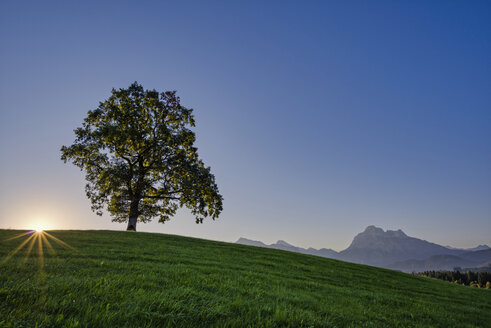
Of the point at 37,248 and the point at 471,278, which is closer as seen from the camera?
the point at 37,248

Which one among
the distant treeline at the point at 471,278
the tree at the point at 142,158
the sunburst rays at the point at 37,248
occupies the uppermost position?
the tree at the point at 142,158

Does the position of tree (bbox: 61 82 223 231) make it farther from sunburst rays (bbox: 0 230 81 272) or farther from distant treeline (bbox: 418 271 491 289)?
distant treeline (bbox: 418 271 491 289)

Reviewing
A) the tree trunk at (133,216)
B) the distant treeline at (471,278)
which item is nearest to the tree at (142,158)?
the tree trunk at (133,216)

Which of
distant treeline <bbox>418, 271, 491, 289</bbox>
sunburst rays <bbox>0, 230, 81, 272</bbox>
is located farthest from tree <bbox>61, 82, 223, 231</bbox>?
distant treeline <bbox>418, 271, 491, 289</bbox>

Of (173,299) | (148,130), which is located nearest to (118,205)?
(148,130)

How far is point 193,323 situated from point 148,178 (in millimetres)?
30230

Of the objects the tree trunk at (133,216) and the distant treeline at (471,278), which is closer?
the tree trunk at (133,216)

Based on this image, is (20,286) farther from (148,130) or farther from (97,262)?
(148,130)

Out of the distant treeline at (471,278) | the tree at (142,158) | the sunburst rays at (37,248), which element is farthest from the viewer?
the distant treeline at (471,278)

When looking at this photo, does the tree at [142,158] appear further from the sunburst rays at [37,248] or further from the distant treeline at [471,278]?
→ the distant treeline at [471,278]

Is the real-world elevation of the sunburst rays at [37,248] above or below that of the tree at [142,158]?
below

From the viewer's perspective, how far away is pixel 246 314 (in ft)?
16.1

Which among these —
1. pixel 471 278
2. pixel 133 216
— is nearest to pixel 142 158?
pixel 133 216

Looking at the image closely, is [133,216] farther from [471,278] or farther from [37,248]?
[471,278]
